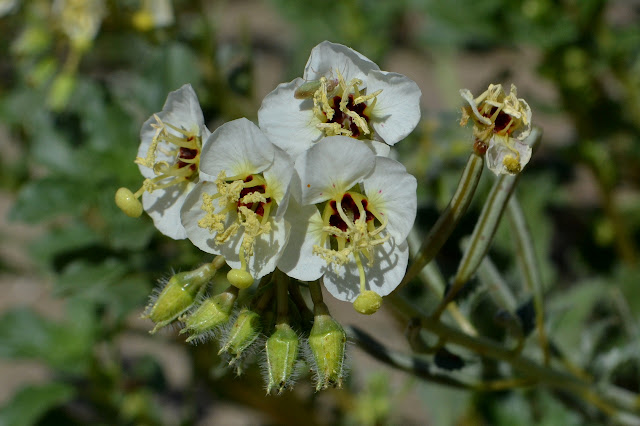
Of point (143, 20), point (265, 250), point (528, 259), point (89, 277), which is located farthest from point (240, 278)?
point (143, 20)

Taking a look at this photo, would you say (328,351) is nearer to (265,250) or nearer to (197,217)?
(265,250)

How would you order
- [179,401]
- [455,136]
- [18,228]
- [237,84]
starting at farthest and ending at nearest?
[18,228] → [179,401] → [455,136] → [237,84]

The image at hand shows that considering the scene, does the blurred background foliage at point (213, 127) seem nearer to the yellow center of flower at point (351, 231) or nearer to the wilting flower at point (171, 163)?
the wilting flower at point (171, 163)

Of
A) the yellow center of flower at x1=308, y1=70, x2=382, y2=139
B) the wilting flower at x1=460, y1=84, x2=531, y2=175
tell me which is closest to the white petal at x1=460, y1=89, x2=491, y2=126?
the wilting flower at x1=460, y1=84, x2=531, y2=175

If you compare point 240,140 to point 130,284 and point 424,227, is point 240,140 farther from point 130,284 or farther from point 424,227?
point 424,227

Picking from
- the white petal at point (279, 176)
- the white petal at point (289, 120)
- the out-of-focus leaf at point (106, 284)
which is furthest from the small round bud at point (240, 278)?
the out-of-focus leaf at point (106, 284)

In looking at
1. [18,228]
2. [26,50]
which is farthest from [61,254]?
[18,228]
